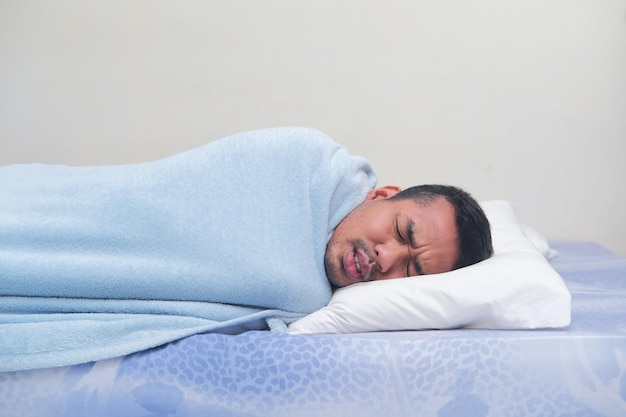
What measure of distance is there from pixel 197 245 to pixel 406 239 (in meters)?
0.46

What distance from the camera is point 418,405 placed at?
3.79ft

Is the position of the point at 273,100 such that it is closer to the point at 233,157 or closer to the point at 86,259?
the point at 233,157

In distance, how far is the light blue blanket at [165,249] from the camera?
124 cm

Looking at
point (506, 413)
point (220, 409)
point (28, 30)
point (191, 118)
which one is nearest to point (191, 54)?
point (191, 118)

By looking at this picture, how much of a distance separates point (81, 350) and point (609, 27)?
7.66ft

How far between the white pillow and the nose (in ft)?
0.34

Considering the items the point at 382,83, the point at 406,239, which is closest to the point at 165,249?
the point at 406,239

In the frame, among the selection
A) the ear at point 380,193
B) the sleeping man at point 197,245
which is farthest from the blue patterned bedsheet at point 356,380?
the ear at point 380,193

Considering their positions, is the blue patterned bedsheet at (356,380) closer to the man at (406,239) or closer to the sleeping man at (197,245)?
the sleeping man at (197,245)

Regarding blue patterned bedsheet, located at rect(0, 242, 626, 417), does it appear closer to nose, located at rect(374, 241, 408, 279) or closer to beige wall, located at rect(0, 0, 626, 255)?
nose, located at rect(374, 241, 408, 279)

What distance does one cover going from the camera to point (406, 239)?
4.83 ft

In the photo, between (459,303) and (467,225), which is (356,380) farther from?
(467,225)

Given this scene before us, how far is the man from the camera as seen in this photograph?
1445mm

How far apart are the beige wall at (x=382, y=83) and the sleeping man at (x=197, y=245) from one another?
3.95 feet
